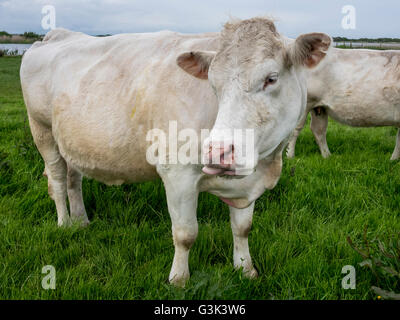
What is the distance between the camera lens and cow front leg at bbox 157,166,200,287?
7.51ft

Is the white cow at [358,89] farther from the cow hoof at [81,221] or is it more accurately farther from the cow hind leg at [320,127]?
the cow hoof at [81,221]

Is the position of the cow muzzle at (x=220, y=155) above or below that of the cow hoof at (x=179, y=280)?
above

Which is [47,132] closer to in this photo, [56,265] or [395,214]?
[56,265]

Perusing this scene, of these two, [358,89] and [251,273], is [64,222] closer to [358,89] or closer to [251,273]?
[251,273]

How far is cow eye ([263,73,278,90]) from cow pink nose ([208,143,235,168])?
416mm

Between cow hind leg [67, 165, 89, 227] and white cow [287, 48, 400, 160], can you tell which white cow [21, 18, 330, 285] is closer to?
cow hind leg [67, 165, 89, 227]

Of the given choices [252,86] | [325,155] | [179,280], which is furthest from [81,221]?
[325,155]

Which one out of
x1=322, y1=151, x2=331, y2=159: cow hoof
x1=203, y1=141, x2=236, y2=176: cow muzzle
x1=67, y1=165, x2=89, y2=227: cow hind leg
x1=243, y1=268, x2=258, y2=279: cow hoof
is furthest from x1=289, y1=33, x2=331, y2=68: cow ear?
x1=322, y1=151, x2=331, y2=159: cow hoof

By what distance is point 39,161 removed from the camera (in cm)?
447

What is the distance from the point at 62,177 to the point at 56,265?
3.81ft

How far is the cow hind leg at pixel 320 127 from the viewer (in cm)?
591

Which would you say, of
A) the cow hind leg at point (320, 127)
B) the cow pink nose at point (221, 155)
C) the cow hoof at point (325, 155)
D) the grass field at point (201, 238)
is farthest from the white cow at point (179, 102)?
the cow hind leg at point (320, 127)

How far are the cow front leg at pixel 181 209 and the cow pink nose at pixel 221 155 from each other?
604 mm

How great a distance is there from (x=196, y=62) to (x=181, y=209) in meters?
0.92
